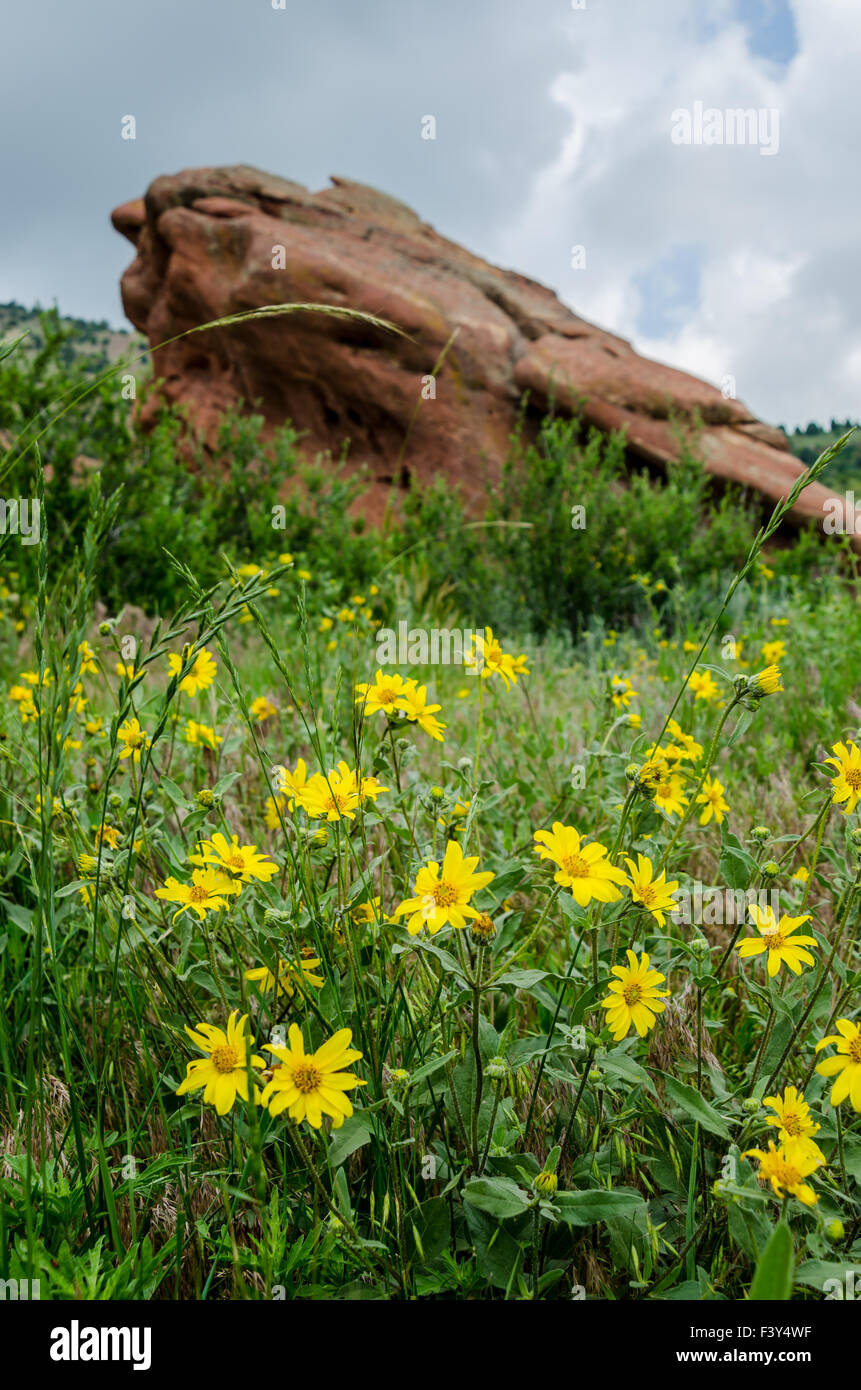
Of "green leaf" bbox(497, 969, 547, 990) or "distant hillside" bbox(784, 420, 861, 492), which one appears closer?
"green leaf" bbox(497, 969, 547, 990)

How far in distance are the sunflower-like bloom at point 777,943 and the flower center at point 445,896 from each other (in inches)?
14.8

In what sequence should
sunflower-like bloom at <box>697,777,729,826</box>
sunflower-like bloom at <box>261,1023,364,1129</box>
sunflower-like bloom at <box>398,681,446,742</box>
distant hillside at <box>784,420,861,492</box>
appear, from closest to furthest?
sunflower-like bloom at <box>261,1023,364,1129</box> < sunflower-like bloom at <box>398,681,446,742</box> < sunflower-like bloom at <box>697,777,729,826</box> < distant hillside at <box>784,420,861,492</box>

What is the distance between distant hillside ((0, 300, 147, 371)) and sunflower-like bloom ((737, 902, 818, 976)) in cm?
131

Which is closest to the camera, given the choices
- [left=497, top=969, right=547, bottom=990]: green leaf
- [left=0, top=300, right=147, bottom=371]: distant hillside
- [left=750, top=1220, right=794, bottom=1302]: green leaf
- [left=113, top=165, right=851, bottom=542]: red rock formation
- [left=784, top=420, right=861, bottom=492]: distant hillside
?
[left=750, top=1220, right=794, bottom=1302]: green leaf

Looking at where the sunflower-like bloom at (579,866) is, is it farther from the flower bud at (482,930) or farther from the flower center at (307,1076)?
the flower center at (307,1076)

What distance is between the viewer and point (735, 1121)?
3.14ft

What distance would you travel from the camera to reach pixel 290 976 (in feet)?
3.51

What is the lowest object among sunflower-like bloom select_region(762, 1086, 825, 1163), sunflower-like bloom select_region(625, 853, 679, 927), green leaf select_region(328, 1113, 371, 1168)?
green leaf select_region(328, 1113, 371, 1168)

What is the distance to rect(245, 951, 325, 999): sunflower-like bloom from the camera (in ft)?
3.30

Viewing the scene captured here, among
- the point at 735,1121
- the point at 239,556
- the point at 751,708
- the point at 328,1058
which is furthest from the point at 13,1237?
the point at 239,556

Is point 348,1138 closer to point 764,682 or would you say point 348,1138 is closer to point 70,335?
point 764,682

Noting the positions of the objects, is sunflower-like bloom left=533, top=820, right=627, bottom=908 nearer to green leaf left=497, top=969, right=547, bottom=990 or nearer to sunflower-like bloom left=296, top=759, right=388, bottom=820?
green leaf left=497, top=969, right=547, bottom=990

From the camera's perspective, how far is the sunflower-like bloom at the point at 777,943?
101cm

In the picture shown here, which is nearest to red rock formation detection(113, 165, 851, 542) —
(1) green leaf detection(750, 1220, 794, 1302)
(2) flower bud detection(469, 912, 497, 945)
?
(2) flower bud detection(469, 912, 497, 945)
